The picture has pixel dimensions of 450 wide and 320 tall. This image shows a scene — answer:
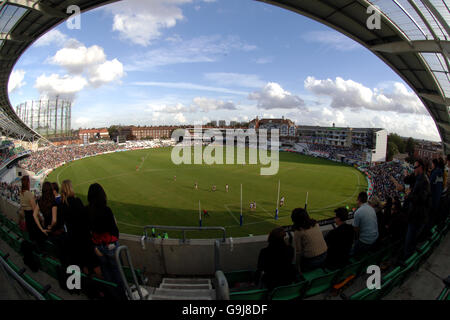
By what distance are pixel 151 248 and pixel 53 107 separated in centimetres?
8795

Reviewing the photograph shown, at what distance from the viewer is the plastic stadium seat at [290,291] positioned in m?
2.34

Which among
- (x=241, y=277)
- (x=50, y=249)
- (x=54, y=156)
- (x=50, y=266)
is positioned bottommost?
(x=54, y=156)

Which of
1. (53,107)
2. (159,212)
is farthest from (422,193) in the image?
(53,107)

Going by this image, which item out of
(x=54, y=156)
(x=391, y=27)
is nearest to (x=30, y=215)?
(x=391, y=27)

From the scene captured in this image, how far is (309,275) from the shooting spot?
2846 millimetres

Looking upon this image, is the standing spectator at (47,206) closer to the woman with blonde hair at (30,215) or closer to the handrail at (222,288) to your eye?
the woman with blonde hair at (30,215)

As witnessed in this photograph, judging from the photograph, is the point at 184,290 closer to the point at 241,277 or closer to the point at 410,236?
the point at 241,277

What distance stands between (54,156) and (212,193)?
43481 millimetres

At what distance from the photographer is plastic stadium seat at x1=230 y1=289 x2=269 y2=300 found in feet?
7.28

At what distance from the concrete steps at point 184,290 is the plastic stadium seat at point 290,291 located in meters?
0.73

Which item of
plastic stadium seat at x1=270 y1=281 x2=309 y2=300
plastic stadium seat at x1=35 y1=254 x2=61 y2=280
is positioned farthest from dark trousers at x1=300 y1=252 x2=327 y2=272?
plastic stadium seat at x1=35 y1=254 x2=61 y2=280

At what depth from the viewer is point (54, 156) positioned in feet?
161

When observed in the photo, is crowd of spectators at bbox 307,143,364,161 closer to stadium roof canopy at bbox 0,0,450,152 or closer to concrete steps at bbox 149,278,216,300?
stadium roof canopy at bbox 0,0,450,152

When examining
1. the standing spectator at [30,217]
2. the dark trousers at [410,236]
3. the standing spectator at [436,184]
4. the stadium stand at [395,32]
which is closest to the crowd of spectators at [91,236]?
the standing spectator at [30,217]
